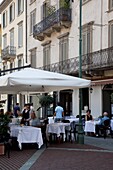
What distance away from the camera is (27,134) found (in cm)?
1296

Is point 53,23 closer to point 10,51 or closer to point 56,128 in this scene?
Answer: point 10,51

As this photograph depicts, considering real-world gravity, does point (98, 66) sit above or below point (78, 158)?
above

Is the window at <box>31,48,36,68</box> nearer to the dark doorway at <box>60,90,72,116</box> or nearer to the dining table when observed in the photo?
the dark doorway at <box>60,90,72,116</box>

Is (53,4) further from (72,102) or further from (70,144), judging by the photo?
(70,144)

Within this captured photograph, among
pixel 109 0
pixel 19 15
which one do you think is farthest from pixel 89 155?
pixel 19 15

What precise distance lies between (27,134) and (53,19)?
55.0 ft

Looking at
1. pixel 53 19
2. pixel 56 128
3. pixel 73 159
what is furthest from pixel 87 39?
pixel 73 159

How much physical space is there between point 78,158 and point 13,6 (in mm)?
33314

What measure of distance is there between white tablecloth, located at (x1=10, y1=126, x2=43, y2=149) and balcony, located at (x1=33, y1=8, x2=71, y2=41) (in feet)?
50.0

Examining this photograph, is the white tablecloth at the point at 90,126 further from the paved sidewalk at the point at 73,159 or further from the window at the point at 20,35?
the window at the point at 20,35

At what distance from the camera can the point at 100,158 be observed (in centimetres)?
1085

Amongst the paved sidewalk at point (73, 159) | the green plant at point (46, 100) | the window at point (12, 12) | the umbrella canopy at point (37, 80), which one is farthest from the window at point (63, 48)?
the paved sidewalk at point (73, 159)

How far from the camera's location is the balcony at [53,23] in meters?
27.0

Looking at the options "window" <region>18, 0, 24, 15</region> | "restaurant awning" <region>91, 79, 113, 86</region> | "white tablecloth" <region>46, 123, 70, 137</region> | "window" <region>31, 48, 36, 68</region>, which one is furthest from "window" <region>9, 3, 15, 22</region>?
"white tablecloth" <region>46, 123, 70, 137</region>
